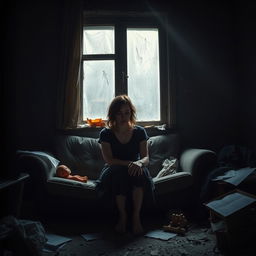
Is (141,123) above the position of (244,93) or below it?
below

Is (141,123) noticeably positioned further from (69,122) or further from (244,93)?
(244,93)

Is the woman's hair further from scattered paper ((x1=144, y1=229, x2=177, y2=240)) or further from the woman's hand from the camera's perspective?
scattered paper ((x1=144, y1=229, x2=177, y2=240))

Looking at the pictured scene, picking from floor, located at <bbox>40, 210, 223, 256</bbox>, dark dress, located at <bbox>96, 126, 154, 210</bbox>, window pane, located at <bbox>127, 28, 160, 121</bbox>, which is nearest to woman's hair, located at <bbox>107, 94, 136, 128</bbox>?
dark dress, located at <bbox>96, 126, 154, 210</bbox>

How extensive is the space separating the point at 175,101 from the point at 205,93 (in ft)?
1.41

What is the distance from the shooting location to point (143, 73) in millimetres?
3430

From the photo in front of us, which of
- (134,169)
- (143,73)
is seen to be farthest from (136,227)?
(143,73)

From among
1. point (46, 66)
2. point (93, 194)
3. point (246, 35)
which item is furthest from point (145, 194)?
point (246, 35)

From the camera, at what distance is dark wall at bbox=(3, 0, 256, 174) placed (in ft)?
10.6

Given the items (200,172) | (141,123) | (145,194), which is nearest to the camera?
(145,194)

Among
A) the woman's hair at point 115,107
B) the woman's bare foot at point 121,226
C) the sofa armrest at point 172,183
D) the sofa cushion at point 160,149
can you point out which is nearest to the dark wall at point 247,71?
the sofa cushion at point 160,149

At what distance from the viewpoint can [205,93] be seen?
341cm

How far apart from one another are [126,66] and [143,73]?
244mm

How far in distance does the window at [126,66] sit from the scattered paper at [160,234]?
157cm

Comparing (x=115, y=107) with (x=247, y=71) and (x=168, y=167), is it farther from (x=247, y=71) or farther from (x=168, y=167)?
(x=247, y=71)
